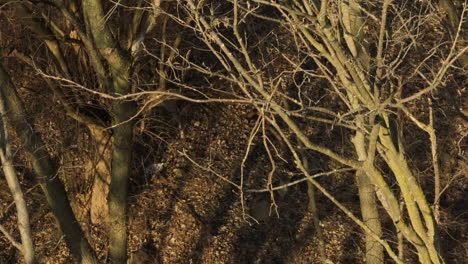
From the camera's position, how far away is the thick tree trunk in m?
7.50

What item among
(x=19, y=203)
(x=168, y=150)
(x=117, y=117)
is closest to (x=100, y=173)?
(x=168, y=150)

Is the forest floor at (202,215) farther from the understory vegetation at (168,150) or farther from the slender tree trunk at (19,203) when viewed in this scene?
the slender tree trunk at (19,203)

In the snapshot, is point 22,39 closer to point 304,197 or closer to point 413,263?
point 304,197

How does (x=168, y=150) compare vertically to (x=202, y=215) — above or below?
above

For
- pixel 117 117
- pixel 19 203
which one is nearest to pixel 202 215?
pixel 117 117

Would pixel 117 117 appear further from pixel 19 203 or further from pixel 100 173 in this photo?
pixel 100 173

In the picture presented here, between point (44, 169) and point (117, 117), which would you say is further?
point (117, 117)

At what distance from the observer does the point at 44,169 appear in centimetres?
777

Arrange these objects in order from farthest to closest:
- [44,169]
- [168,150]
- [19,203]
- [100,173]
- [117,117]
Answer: [168,150] < [100,173] < [117,117] < [44,169] < [19,203]

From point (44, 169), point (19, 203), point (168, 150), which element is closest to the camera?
point (19, 203)

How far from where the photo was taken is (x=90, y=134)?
10.5 meters

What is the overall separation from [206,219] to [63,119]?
8.63 ft

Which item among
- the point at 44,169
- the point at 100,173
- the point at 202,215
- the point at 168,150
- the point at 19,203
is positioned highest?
the point at 19,203

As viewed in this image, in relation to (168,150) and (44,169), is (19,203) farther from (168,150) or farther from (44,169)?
(168,150)
